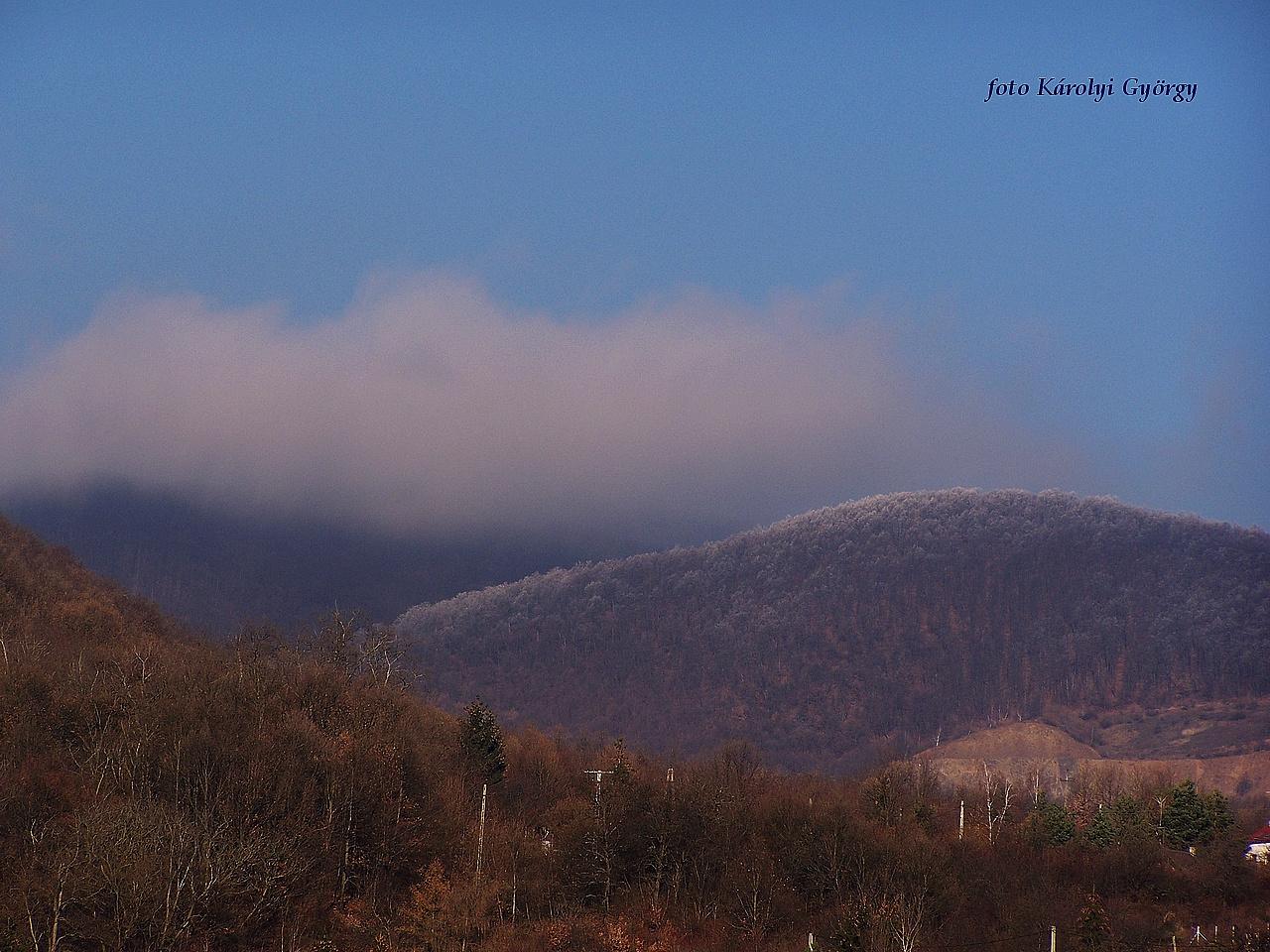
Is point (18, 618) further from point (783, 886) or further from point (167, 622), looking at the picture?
point (783, 886)

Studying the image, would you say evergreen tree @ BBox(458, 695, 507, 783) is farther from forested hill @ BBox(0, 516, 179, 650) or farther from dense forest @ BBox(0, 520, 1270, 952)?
forested hill @ BBox(0, 516, 179, 650)

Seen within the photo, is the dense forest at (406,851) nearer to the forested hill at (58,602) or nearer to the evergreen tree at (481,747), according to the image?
the evergreen tree at (481,747)

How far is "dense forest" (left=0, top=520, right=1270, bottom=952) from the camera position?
49.7 meters

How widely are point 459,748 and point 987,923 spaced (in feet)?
121

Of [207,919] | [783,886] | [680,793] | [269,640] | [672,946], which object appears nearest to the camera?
[207,919]

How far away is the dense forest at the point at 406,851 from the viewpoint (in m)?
49.7

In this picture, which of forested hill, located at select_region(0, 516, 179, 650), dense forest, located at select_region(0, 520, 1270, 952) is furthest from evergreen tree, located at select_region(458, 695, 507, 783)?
forested hill, located at select_region(0, 516, 179, 650)

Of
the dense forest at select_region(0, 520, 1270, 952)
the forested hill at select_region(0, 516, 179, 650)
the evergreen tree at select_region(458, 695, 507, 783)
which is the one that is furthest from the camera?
the forested hill at select_region(0, 516, 179, 650)

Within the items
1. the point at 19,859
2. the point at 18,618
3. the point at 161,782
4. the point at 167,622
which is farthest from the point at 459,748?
the point at 167,622

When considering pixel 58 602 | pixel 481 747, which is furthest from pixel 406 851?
pixel 58 602

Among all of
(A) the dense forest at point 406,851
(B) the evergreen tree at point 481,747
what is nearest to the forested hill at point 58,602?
(A) the dense forest at point 406,851

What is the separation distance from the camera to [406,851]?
209ft

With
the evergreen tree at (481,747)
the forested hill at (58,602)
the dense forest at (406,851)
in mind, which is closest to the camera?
the dense forest at (406,851)

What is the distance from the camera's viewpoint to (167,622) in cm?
14200
